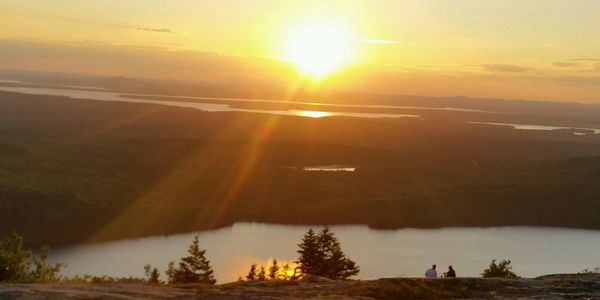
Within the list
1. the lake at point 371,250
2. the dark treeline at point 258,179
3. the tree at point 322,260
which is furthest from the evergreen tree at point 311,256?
the dark treeline at point 258,179

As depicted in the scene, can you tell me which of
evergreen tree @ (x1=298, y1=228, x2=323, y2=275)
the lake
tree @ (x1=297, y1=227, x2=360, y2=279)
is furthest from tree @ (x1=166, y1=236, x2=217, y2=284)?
the lake

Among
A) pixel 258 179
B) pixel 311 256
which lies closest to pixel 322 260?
pixel 311 256

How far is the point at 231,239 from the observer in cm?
6756

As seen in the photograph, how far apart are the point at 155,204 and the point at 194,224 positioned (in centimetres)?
1017

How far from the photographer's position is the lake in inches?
2176

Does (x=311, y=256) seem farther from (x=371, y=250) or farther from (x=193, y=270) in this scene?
(x=371, y=250)

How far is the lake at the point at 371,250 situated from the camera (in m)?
55.3

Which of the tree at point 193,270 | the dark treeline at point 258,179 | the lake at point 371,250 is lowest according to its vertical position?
the tree at point 193,270

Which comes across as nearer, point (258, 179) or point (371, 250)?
point (371, 250)

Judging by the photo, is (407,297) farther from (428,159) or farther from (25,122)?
(25,122)

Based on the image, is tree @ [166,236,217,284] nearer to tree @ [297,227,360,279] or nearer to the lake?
tree @ [297,227,360,279]

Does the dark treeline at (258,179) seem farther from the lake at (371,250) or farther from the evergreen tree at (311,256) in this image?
the evergreen tree at (311,256)

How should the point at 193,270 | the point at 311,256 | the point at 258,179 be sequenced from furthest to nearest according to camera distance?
the point at 258,179 < the point at 311,256 < the point at 193,270

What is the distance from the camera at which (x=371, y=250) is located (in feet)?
213
